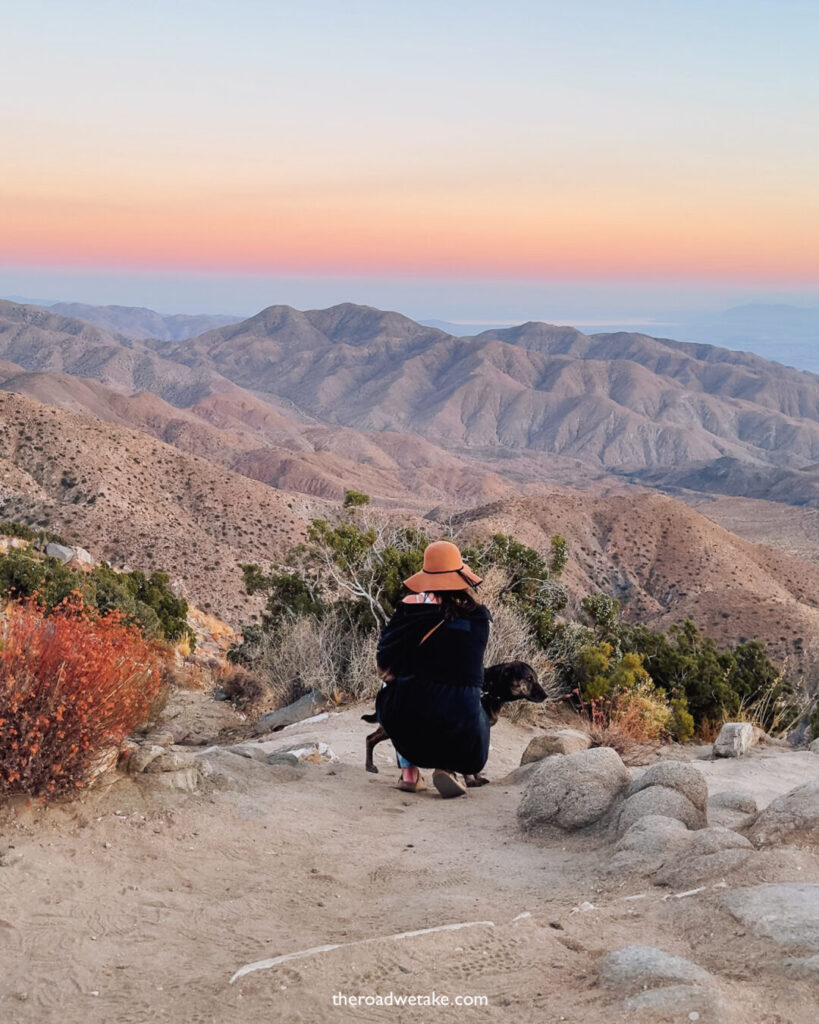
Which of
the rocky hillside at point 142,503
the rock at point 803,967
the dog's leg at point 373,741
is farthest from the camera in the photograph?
the rocky hillside at point 142,503

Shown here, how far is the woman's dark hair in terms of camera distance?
5.95 metres

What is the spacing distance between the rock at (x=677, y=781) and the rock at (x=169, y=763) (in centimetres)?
295

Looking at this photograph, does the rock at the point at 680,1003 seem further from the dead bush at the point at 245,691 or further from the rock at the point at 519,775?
the dead bush at the point at 245,691

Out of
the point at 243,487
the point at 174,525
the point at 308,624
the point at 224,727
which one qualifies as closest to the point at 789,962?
the point at 224,727

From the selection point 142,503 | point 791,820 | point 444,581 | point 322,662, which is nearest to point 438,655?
point 444,581

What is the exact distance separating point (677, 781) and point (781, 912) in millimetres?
1894

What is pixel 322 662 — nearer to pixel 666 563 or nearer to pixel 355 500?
pixel 355 500

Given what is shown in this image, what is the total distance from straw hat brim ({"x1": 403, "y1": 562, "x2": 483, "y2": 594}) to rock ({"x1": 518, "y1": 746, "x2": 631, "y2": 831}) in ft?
4.70

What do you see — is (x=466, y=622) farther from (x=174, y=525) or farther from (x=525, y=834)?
(x=174, y=525)

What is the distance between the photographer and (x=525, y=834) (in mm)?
5695

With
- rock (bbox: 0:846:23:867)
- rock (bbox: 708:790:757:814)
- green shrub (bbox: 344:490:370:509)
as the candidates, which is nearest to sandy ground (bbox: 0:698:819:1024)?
rock (bbox: 0:846:23:867)

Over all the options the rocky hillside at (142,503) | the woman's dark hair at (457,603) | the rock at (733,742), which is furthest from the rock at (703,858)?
the rocky hillside at (142,503)

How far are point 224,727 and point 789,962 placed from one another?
8.18 m

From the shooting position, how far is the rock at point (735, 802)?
582 cm
